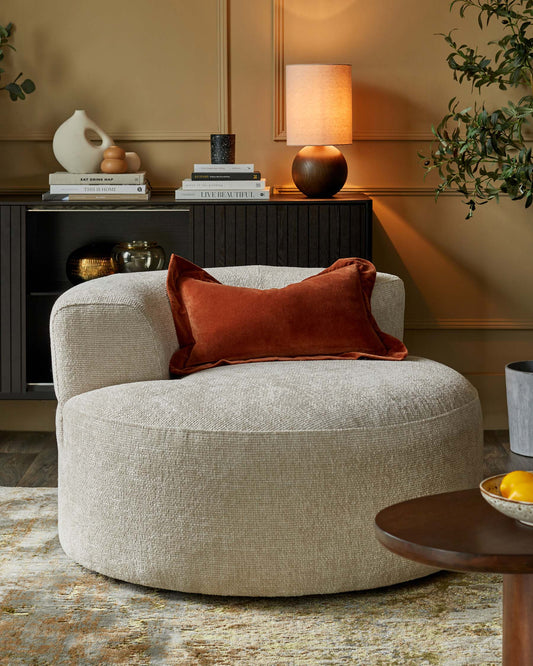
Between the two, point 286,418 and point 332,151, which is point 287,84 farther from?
point 286,418

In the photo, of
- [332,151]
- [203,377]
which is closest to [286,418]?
[203,377]

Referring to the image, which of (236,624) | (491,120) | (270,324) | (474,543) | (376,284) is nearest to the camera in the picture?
(474,543)

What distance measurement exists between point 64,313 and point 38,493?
797mm

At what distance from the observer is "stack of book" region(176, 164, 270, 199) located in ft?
11.2

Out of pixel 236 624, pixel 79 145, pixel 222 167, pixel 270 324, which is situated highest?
pixel 79 145

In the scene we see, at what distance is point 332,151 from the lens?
136 inches

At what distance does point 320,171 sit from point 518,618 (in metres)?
2.23

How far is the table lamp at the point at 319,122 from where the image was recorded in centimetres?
336

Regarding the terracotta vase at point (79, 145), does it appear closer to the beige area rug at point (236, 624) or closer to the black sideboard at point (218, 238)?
the black sideboard at point (218, 238)

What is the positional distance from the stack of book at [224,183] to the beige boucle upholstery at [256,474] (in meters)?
1.34

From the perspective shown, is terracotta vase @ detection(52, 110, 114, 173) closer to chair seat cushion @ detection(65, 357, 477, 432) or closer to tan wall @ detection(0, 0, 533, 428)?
tan wall @ detection(0, 0, 533, 428)

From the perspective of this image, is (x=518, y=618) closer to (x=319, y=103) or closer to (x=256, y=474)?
(x=256, y=474)

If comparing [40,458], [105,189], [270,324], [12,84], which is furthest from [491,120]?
[40,458]

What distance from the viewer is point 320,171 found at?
3.43 meters
